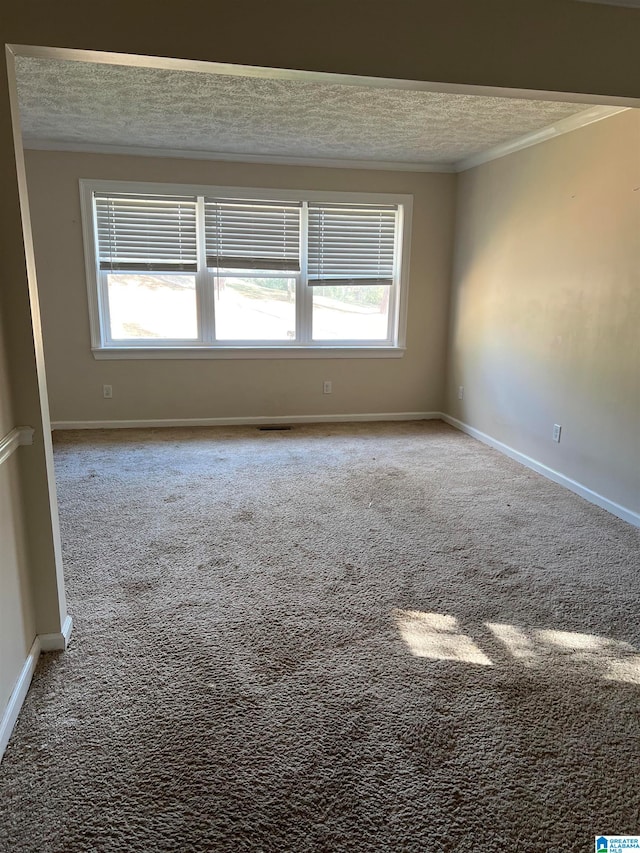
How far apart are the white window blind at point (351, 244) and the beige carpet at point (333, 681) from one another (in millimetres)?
2571

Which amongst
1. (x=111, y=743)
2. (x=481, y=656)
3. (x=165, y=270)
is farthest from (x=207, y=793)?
(x=165, y=270)

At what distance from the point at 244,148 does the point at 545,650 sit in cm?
426

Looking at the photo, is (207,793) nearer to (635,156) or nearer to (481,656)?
(481,656)

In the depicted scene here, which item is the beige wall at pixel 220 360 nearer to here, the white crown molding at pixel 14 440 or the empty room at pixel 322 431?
the empty room at pixel 322 431

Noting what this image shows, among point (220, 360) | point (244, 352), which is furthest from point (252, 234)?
point (220, 360)

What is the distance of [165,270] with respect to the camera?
4.96 m

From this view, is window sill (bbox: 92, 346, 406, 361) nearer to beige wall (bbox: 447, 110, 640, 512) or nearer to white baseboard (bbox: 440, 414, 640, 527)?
beige wall (bbox: 447, 110, 640, 512)

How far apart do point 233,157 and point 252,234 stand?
0.64 metres

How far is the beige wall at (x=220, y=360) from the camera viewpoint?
4699 millimetres

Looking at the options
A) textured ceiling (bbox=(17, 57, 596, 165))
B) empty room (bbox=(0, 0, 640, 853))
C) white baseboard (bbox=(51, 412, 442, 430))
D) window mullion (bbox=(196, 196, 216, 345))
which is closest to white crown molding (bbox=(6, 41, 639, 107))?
empty room (bbox=(0, 0, 640, 853))

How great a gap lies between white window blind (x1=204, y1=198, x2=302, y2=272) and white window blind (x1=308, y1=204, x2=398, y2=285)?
19 centimetres

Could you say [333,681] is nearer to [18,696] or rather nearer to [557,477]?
[18,696]

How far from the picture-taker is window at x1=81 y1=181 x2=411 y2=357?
15.9 ft

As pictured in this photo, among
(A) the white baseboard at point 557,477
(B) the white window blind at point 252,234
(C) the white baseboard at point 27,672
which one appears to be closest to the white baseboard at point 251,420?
(A) the white baseboard at point 557,477
